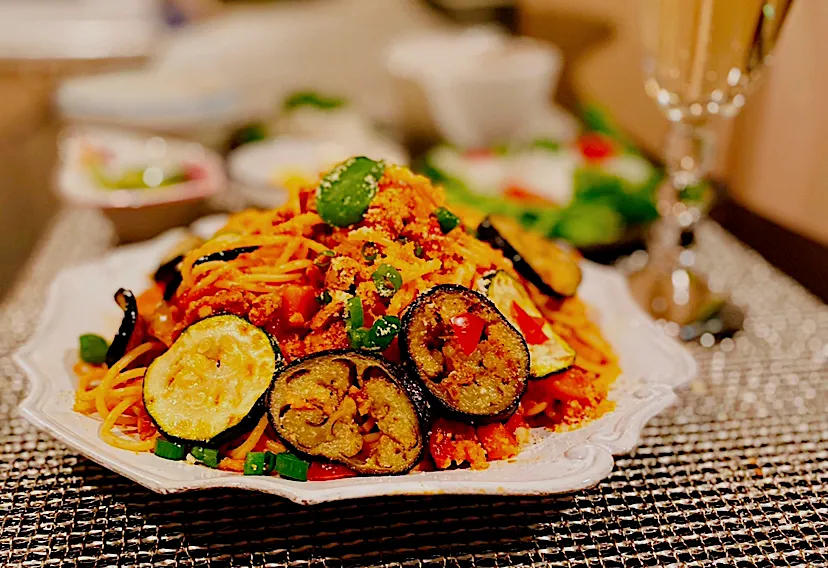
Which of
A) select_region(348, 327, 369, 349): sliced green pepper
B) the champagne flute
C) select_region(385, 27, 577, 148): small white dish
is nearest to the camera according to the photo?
select_region(348, 327, 369, 349): sliced green pepper

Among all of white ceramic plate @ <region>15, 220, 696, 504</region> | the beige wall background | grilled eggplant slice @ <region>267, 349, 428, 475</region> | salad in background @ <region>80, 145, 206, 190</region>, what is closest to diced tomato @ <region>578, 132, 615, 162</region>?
the beige wall background

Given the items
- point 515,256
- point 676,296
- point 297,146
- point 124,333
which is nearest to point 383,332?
point 515,256

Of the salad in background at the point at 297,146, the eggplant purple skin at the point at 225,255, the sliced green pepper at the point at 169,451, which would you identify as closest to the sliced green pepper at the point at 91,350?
the eggplant purple skin at the point at 225,255

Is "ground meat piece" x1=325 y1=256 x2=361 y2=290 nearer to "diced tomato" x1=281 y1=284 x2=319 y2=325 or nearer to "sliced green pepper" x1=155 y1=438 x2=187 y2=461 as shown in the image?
"diced tomato" x1=281 y1=284 x2=319 y2=325

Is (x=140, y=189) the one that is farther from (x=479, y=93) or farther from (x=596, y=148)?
(x=596, y=148)

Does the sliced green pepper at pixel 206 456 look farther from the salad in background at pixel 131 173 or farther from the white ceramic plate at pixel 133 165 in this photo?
the salad in background at pixel 131 173
